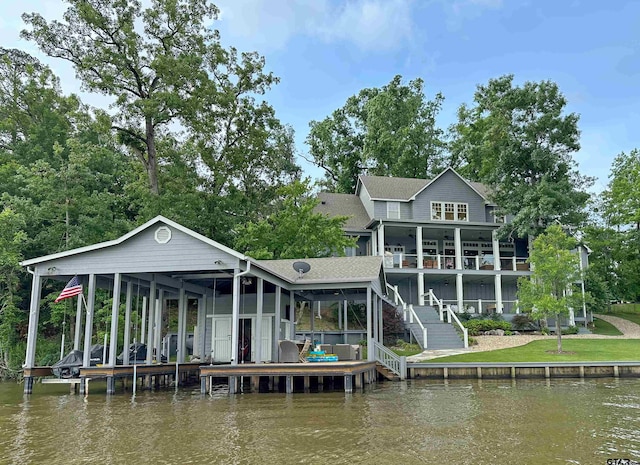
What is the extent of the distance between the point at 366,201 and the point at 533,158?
35.1ft

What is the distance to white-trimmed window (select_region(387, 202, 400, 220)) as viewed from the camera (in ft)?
108

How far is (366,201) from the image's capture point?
35531 millimetres

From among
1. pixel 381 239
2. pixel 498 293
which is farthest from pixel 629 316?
pixel 381 239

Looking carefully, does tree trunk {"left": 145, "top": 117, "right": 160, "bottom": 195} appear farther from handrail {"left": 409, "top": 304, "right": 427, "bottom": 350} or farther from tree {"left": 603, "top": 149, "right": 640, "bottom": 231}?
tree {"left": 603, "top": 149, "right": 640, "bottom": 231}

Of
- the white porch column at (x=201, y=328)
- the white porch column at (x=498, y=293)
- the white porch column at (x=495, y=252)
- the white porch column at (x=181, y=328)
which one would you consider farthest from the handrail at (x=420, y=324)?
the white porch column at (x=181, y=328)

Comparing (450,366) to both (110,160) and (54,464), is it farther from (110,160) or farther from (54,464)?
(110,160)

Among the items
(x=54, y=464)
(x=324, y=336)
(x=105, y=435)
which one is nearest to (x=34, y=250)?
(x=324, y=336)

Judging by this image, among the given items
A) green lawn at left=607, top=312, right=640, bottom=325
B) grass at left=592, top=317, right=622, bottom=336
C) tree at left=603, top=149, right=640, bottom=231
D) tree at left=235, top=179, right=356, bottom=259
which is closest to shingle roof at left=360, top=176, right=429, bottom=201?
tree at left=235, top=179, right=356, bottom=259

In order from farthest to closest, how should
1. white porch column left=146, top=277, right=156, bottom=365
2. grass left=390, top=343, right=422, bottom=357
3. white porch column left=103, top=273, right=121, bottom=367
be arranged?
1. grass left=390, top=343, right=422, bottom=357
2. white porch column left=146, top=277, right=156, bottom=365
3. white porch column left=103, top=273, right=121, bottom=367

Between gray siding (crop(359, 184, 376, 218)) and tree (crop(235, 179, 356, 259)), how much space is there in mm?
5597

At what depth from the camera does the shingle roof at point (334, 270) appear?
56.9 feet

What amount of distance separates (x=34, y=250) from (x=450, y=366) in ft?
72.7

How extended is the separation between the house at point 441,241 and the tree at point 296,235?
458 cm

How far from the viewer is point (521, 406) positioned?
12.5 meters
